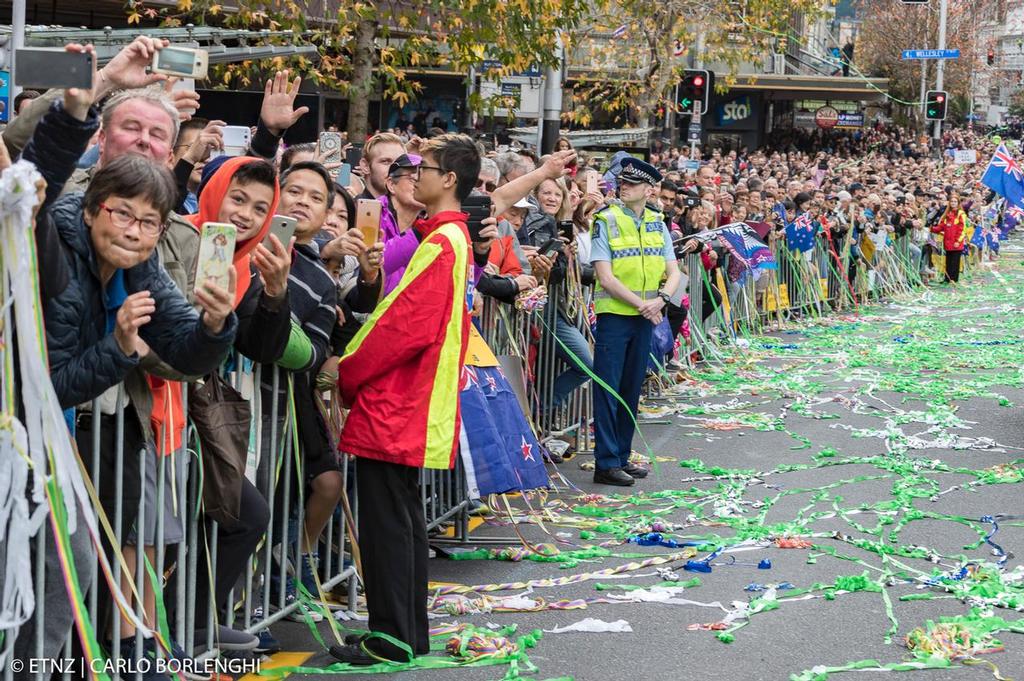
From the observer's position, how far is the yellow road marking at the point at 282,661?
18.5ft

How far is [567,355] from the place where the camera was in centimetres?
1023

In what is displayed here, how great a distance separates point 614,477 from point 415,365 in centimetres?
394

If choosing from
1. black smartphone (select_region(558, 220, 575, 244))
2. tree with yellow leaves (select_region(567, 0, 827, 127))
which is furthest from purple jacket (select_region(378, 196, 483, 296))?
tree with yellow leaves (select_region(567, 0, 827, 127))

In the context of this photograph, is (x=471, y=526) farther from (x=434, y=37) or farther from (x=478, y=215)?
(x=434, y=37)

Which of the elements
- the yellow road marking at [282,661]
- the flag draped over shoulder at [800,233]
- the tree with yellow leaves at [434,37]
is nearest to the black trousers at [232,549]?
the yellow road marking at [282,661]

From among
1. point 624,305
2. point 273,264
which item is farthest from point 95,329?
point 624,305

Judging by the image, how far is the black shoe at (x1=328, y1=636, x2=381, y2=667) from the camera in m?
5.76

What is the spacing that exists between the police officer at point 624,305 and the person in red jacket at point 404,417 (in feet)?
12.5

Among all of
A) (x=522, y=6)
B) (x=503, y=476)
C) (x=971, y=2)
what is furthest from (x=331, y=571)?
(x=971, y=2)

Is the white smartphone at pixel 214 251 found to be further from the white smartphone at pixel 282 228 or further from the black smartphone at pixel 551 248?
the black smartphone at pixel 551 248

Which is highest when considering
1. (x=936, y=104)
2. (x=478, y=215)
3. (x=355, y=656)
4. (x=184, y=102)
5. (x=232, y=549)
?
(x=936, y=104)

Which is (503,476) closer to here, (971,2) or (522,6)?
(522,6)

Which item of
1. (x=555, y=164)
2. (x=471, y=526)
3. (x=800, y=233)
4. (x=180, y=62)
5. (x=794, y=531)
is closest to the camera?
(x=180, y=62)

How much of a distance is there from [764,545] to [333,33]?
10910 mm
